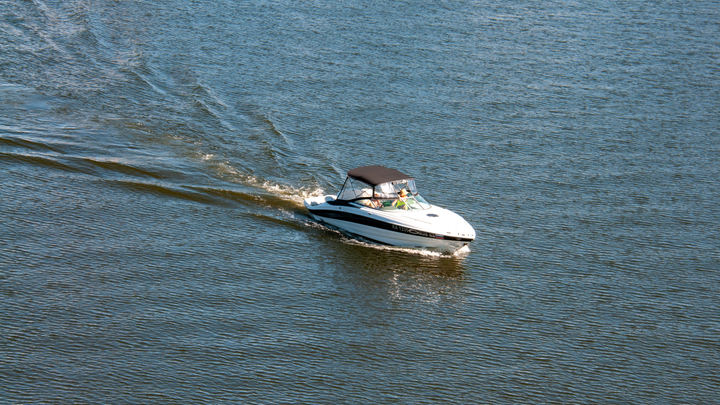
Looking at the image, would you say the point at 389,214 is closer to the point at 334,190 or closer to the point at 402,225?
the point at 402,225

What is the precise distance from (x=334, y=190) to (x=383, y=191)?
3.67m

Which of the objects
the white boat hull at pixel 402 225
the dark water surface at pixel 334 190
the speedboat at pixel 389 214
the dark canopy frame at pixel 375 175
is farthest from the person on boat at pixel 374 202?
the dark water surface at pixel 334 190

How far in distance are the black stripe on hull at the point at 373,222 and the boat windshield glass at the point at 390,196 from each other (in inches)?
24.8

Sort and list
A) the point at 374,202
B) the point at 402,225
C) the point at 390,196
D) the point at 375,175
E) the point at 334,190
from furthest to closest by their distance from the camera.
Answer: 1. the point at 334,190
2. the point at 375,175
3. the point at 390,196
4. the point at 374,202
5. the point at 402,225

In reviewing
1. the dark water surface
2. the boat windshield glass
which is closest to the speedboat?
the boat windshield glass

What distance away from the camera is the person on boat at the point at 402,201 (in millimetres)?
29031

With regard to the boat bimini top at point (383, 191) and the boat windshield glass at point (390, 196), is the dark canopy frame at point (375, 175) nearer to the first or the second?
the boat bimini top at point (383, 191)

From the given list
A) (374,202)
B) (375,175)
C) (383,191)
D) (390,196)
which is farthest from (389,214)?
(375,175)

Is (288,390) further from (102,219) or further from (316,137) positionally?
(316,137)

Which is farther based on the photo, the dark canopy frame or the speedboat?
the dark canopy frame

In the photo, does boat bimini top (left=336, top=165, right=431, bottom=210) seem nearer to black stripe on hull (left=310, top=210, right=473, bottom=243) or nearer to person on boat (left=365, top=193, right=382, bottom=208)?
person on boat (left=365, top=193, right=382, bottom=208)

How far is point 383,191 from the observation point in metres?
29.6

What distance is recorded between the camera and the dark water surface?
2197 centimetres

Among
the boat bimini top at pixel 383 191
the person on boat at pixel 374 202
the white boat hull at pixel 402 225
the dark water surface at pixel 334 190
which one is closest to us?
the dark water surface at pixel 334 190
